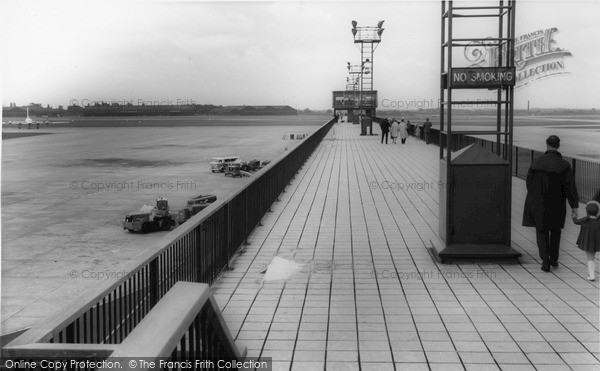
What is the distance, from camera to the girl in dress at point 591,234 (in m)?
8.41

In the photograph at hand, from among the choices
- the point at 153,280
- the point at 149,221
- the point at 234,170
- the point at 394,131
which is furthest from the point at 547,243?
the point at 394,131

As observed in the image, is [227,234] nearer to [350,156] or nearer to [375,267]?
[375,267]

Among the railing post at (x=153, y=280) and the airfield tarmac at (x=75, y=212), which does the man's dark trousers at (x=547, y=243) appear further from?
the railing post at (x=153, y=280)

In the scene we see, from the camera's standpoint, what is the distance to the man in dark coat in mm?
8852

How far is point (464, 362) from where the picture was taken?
5867mm

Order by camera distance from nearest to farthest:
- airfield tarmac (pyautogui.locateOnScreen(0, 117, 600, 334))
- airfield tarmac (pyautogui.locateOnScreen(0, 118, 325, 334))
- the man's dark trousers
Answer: the man's dark trousers, airfield tarmac (pyautogui.locateOnScreen(0, 117, 600, 334)), airfield tarmac (pyautogui.locateOnScreen(0, 118, 325, 334))

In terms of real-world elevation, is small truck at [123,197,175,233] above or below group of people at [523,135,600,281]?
below

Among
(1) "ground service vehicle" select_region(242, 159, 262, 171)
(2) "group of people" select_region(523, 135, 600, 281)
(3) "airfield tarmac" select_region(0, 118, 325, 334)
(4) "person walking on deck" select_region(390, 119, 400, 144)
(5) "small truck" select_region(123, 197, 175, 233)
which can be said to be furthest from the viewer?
(4) "person walking on deck" select_region(390, 119, 400, 144)

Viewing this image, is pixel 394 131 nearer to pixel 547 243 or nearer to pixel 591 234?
pixel 547 243

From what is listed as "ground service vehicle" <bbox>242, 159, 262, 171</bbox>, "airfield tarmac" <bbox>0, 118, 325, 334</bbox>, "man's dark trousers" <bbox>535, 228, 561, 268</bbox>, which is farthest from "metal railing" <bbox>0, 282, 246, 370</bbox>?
"ground service vehicle" <bbox>242, 159, 262, 171</bbox>

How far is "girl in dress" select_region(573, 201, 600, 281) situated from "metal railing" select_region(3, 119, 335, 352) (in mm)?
4329

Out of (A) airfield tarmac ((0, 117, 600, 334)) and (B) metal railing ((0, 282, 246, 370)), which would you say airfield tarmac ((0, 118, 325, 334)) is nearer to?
(A) airfield tarmac ((0, 117, 600, 334))

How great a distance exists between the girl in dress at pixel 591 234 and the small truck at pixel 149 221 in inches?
580

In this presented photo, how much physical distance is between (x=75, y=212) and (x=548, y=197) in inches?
784
